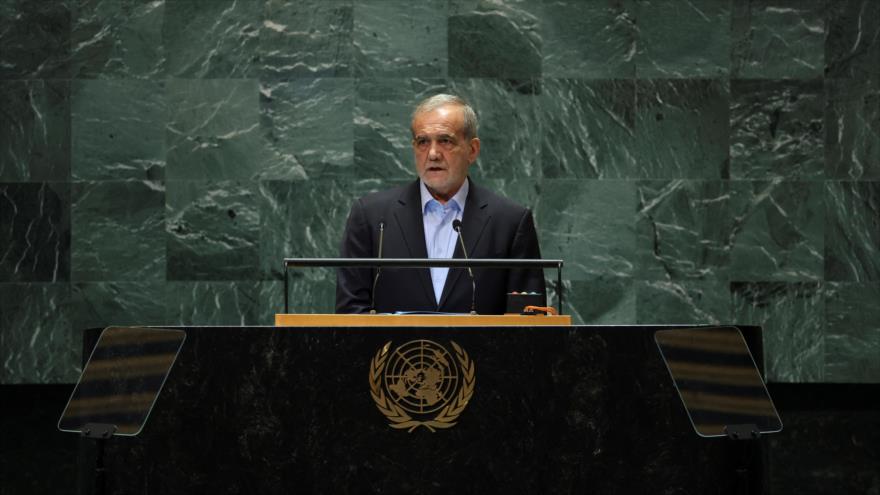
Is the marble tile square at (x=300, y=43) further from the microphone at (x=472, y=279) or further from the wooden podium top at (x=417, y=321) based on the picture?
the wooden podium top at (x=417, y=321)

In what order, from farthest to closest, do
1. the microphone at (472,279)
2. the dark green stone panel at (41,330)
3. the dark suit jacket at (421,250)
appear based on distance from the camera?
the dark green stone panel at (41,330)
the dark suit jacket at (421,250)
the microphone at (472,279)

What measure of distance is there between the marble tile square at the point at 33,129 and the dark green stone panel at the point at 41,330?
1.89 ft

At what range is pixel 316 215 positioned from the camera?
5.77m

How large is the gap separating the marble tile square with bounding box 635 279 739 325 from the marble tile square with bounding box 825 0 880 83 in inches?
49.6

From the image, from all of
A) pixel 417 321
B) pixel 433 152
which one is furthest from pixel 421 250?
pixel 417 321

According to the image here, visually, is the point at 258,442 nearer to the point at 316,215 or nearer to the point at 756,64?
the point at 316,215

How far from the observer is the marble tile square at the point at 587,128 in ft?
19.0

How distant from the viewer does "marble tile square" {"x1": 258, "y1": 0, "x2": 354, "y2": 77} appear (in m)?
5.77

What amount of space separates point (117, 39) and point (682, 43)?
2895 millimetres

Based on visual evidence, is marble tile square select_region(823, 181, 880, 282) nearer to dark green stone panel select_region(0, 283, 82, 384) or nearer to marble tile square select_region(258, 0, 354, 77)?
marble tile square select_region(258, 0, 354, 77)

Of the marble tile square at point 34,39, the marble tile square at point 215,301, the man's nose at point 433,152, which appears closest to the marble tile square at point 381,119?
the marble tile square at point 215,301

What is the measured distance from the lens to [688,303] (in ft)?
18.9

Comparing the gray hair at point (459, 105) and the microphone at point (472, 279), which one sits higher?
the gray hair at point (459, 105)

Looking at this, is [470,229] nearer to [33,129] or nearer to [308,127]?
[308,127]
